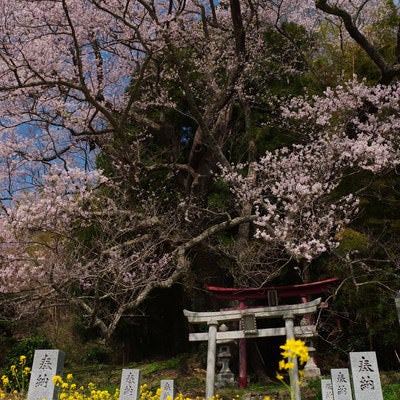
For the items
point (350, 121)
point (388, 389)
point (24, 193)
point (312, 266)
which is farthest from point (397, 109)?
point (24, 193)

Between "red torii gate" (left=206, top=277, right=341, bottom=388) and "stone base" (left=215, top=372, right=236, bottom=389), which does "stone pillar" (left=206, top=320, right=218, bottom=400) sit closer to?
"red torii gate" (left=206, top=277, right=341, bottom=388)

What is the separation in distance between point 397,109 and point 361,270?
11.0 feet

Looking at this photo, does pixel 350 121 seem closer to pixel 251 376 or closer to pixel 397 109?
pixel 397 109

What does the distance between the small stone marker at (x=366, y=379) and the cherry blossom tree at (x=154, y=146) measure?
2233 mm

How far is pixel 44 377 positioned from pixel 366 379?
155 inches

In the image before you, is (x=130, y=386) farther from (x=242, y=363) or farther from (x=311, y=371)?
(x=311, y=371)

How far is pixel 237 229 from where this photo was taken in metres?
11.3

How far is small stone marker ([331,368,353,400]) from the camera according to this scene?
6.41m

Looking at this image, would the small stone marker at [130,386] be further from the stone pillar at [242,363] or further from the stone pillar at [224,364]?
the stone pillar at [242,363]

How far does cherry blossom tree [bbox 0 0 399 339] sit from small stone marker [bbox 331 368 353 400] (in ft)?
6.67

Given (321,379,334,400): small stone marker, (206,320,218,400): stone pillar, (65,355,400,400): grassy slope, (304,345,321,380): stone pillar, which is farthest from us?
(304,345,321,380): stone pillar

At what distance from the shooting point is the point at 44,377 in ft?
15.2

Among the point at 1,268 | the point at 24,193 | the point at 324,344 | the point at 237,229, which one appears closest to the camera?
the point at 1,268

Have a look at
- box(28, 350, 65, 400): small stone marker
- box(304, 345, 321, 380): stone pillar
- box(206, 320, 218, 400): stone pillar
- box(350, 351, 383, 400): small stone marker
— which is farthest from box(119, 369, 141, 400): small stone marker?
box(304, 345, 321, 380): stone pillar
